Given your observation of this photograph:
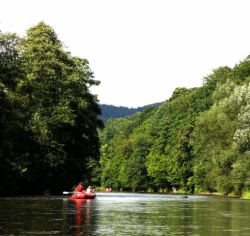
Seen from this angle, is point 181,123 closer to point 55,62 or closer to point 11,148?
point 55,62

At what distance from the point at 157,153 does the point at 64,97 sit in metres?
69.1

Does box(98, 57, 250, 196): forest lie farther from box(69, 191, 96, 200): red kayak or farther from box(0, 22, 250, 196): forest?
box(69, 191, 96, 200): red kayak

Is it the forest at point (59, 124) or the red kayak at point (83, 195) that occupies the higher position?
the forest at point (59, 124)

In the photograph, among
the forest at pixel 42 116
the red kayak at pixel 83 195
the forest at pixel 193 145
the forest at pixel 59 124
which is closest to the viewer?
the forest at pixel 42 116

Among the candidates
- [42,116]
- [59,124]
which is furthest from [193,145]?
[42,116]

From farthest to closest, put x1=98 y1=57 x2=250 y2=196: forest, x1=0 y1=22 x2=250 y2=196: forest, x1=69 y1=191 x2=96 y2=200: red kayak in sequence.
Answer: x1=98 y1=57 x2=250 y2=196: forest < x1=69 y1=191 x2=96 y2=200: red kayak < x1=0 y1=22 x2=250 y2=196: forest

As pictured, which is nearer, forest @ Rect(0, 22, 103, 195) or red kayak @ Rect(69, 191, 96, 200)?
forest @ Rect(0, 22, 103, 195)

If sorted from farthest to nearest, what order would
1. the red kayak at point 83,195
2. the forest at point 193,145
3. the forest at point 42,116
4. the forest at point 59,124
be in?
the forest at point 193,145, the red kayak at point 83,195, the forest at point 59,124, the forest at point 42,116

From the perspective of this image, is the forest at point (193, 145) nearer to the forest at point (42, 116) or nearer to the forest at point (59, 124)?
the forest at point (59, 124)

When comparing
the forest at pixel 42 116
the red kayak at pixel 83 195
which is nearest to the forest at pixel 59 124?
the forest at pixel 42 116

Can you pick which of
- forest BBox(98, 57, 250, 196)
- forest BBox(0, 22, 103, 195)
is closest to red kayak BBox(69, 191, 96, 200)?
forest BBox(0, 22, 103, 195)

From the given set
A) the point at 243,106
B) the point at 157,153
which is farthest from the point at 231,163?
the point at 157,153

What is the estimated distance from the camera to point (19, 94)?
228ft

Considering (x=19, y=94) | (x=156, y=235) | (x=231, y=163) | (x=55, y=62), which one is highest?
(x=55, y=62)
